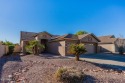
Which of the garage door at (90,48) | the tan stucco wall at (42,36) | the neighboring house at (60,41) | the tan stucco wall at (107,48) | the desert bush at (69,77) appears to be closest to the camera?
the desert bush at (69,77)

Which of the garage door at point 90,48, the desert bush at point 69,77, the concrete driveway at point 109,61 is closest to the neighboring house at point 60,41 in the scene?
the garage door at point 90,48

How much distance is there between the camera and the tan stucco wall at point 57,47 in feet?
86.6

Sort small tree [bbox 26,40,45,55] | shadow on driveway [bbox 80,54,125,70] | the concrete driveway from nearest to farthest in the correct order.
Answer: shadow on driveway [bbox 80,54,125,70]
the concrete driveway
small tree [bbox 26,40,45,55]

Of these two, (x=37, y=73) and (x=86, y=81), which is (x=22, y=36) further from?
(x=86, y=81)

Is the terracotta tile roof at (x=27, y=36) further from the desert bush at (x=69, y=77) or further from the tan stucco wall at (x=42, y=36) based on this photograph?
the desert bush at (x=69, y=77)

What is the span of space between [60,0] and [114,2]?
16.7ft

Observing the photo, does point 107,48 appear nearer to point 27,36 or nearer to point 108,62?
point 27,36

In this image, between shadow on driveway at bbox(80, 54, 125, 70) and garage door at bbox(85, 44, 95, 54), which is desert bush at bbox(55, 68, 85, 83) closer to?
shadow on driveway at bbox(80, 54, 125, 70)

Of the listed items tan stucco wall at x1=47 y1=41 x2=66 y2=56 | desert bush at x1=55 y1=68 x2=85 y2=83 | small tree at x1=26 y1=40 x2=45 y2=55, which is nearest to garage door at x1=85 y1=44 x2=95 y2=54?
tan stucco wall at x1=47 y1=41 x2=66 y2=56

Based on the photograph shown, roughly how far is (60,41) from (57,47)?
1.54 m

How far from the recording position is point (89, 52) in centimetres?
3059

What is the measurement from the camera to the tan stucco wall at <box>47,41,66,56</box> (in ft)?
86.6

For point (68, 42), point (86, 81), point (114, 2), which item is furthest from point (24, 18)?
point (86, 81)

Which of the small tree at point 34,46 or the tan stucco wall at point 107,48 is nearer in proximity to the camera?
the small tree at point 34,46
